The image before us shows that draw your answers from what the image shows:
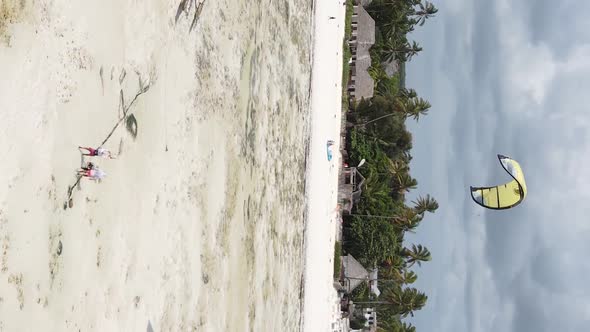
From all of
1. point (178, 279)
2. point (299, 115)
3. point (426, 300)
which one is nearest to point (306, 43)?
point (299, 115)

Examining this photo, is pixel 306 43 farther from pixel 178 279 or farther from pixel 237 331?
pixel 178 279

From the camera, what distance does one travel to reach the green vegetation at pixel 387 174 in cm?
2058

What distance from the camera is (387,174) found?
22406mm

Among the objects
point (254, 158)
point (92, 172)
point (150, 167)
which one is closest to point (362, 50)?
point (254, 158)

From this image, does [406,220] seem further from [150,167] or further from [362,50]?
[150,167]

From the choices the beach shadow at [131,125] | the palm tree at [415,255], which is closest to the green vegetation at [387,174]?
the palm tree at [415,255]

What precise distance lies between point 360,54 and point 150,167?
1546cm

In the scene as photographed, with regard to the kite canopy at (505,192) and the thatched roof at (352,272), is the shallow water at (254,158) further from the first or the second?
the kite canopy at (505,192)

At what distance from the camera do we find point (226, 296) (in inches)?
341

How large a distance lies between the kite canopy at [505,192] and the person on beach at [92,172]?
1486 cm

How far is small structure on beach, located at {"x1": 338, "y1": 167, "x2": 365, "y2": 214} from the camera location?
19.6 meters

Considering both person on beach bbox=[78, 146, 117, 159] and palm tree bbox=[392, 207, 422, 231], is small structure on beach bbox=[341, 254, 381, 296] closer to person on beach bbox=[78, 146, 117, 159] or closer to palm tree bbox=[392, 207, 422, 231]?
palm tree bbox=[392, 207, 422, 231]

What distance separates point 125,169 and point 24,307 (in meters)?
1.78

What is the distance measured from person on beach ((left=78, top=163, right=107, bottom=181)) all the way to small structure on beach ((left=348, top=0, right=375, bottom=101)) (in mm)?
15582
